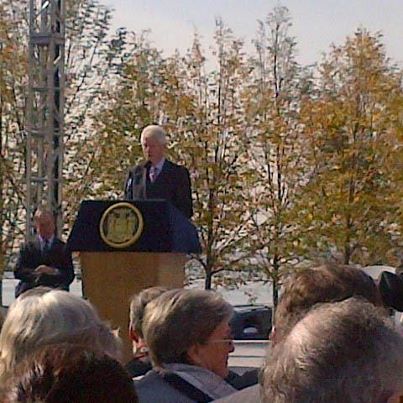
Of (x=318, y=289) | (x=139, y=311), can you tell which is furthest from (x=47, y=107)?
(x=318, y=289)

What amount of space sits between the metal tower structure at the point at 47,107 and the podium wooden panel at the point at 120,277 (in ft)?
19.7

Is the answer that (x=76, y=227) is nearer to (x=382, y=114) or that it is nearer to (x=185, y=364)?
(x=185, y=364)

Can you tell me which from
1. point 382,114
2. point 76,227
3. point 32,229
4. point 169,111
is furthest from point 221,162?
point 76,227

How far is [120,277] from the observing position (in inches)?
300

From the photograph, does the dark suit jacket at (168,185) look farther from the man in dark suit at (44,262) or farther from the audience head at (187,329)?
the audience head at (187,329)

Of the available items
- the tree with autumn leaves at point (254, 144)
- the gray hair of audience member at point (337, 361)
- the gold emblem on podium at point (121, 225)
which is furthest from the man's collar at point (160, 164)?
the tree with autumn leaves at point (254, 144)

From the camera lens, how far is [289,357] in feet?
7.43

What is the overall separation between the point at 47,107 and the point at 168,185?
6.30m

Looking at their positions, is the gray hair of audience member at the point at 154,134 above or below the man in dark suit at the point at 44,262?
above

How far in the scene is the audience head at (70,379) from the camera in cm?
211

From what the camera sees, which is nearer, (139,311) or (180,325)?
(180,325)

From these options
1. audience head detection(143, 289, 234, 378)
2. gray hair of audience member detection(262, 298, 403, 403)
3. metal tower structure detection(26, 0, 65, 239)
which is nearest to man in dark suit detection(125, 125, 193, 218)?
audience head detection(143, 289, 234, 378)

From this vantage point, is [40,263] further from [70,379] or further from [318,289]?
[70,379]

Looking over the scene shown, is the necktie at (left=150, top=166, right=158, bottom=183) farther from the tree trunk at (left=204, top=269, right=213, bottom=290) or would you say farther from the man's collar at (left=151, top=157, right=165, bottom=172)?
the tree trunk at (left=204, top=269, right=213, bottom=290)
